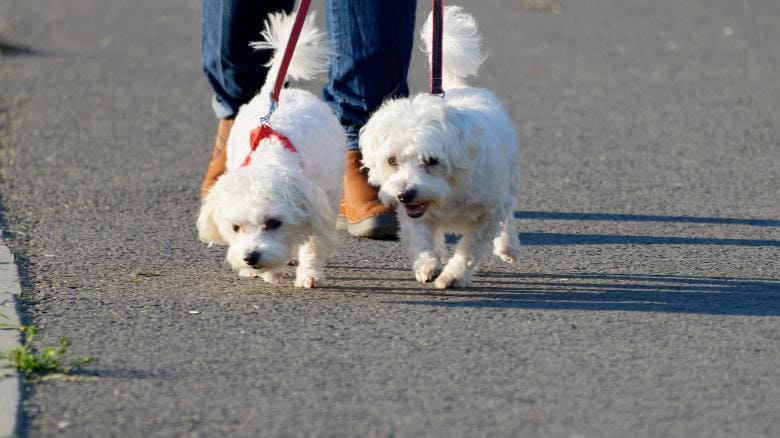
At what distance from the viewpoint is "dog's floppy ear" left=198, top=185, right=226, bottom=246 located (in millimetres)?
4715

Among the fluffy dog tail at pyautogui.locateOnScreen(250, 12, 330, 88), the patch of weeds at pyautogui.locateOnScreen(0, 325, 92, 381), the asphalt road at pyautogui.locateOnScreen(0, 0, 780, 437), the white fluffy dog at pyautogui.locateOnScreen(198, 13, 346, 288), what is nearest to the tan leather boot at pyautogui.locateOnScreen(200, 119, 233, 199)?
the asphalt road at pyautogui.locateOnScreen(0, 0, 780, 437)

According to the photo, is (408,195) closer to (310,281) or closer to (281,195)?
(281,195)

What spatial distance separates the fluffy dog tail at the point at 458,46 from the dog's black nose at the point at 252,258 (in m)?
1.47

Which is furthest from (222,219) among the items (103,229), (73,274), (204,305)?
(103,229)

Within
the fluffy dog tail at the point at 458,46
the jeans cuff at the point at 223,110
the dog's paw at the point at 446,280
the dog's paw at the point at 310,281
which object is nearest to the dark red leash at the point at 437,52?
the fluffy dog tail at the point at 458,46

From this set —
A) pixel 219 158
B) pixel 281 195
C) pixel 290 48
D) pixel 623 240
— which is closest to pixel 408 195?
pixel 281 195

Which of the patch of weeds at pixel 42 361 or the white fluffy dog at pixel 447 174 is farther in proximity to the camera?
the white fluffy dog at pixel 447 174

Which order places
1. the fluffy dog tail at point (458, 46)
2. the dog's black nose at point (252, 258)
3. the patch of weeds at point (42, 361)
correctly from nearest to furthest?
the patch of weeds at point (42, 361), the dog's black nose at point (252, 258), the fluffy dog tail at point (458, 46)

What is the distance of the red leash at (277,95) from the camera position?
194 inches

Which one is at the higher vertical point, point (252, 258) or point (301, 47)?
point (301, 47)

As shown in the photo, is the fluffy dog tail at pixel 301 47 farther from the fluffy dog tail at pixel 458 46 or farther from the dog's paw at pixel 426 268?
the dog's paw at pixel 426 268

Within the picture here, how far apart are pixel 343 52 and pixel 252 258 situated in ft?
5.22

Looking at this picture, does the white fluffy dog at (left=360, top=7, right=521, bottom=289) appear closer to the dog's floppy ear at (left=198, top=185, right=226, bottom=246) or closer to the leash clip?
the leash clip

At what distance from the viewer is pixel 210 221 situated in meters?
4.78
